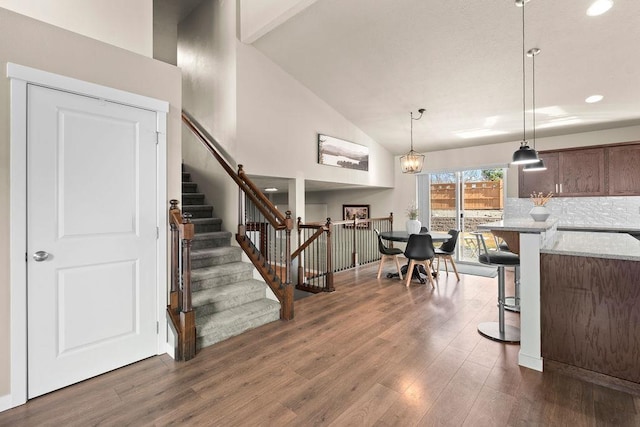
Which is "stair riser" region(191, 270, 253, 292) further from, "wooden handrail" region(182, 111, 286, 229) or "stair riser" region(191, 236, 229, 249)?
"wooden handrail" region(182, 111, 286, 229)

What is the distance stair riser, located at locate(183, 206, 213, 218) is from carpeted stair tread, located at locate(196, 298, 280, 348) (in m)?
1.66

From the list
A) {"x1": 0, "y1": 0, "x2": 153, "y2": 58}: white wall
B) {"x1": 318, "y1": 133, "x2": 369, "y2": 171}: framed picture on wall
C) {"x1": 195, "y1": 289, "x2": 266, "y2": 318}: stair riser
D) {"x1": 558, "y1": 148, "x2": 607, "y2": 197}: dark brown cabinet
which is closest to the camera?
{"x1": 0, "y1": 0, "x2": 153, "y2": 58}: white wall

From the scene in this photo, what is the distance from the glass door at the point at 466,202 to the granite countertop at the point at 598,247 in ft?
11.1

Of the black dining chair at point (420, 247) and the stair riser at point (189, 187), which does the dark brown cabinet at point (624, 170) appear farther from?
the stair riser at point (189, 187)

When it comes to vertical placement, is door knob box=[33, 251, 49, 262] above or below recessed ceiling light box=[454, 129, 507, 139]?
below

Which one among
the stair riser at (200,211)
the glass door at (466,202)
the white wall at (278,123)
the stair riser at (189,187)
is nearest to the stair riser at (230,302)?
the stair riser at (200,211)

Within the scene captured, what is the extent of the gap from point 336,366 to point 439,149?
5.62 metres

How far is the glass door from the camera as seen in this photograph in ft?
20.5

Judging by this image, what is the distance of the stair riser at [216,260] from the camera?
3.48 metres

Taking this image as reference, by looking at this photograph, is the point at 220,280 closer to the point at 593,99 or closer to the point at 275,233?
the point at 275,233

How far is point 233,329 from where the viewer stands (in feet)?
9.77

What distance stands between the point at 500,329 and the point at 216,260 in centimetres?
313

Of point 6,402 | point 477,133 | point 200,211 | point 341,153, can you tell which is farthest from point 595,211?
point 6,402

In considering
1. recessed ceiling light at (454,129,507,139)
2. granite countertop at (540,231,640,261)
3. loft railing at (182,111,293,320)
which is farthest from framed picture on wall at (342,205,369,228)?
granite countertop at (540,231,640,261)
